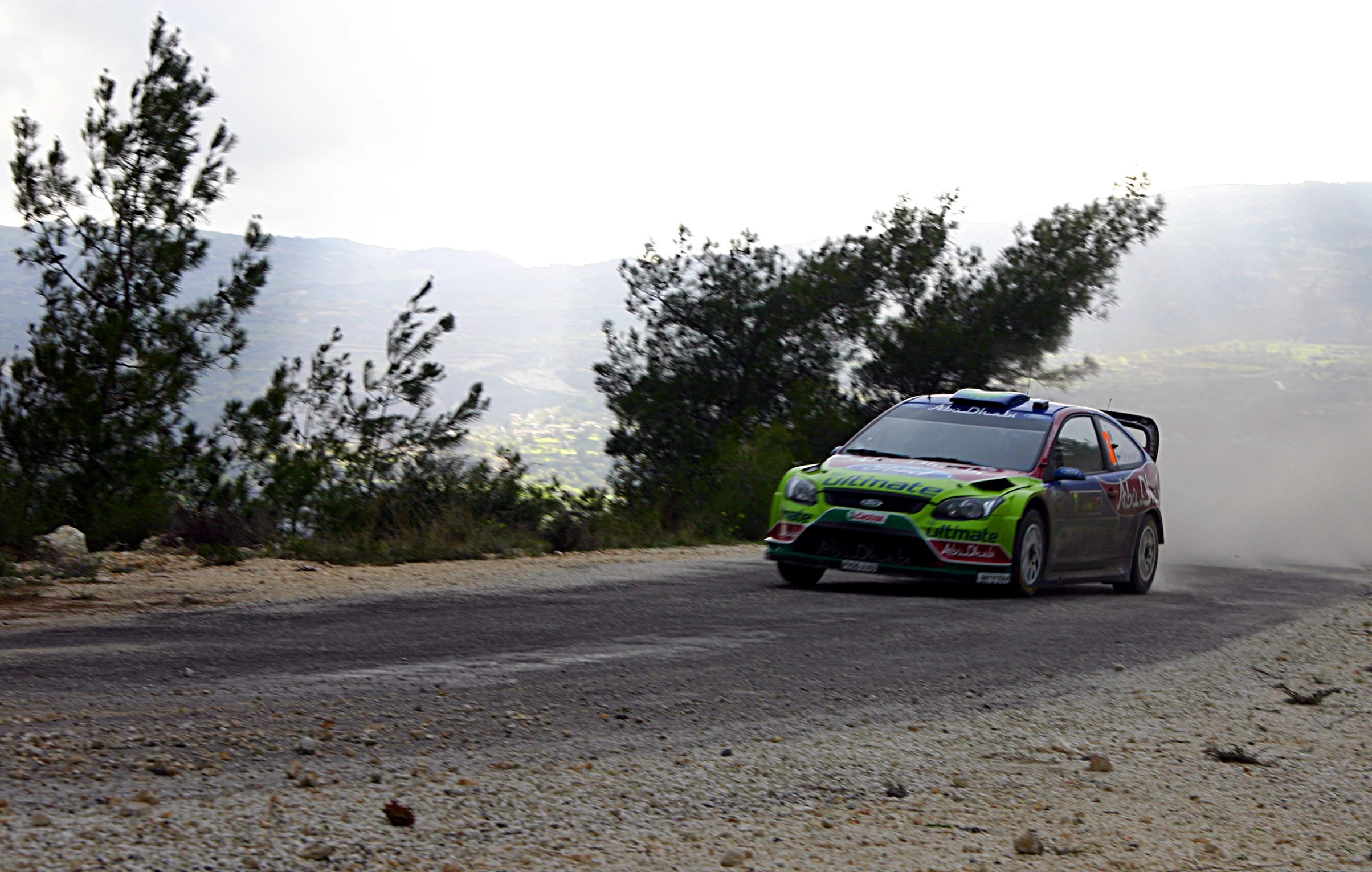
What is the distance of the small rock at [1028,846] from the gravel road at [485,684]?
5.4 inches

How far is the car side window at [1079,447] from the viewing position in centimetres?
1170

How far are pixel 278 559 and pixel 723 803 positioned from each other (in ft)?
29.3

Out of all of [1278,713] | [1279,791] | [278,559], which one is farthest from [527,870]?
[278,559]

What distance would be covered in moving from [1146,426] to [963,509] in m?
4.86

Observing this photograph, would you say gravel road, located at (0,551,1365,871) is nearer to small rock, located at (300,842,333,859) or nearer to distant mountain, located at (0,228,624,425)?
small rock, located at (300,842,333,859)

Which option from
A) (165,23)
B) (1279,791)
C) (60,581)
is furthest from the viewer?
(165,23)

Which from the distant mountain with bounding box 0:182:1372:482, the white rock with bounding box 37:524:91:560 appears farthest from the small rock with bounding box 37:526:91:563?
the distant mountain with bounding box 0:182:1372:482

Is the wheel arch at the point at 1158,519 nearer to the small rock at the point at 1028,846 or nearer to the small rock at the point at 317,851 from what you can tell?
the small rock at the point at 1028,846

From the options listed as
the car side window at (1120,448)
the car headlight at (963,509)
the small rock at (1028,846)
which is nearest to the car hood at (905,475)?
the car headlight at (963,509)

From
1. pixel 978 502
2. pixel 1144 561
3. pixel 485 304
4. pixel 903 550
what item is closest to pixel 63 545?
pixel 903 550

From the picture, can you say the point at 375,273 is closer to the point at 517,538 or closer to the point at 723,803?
the point at 517,538

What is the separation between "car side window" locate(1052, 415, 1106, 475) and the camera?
11.7 m

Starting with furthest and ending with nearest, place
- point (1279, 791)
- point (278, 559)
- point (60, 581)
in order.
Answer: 1. point (278, 559)
2. point (60, 581)
3. point (1279, 791)

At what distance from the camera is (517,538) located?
14.7 meters
